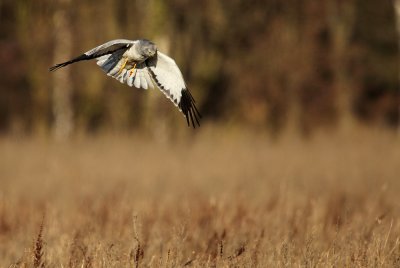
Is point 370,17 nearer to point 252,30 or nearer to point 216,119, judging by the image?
point 252,30

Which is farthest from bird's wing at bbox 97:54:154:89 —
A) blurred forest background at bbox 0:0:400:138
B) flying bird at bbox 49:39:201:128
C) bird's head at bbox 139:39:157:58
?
blurred forest background at bbox 0:0:400:138

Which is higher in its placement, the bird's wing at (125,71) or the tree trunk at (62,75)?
the bird's wing at (125,71)

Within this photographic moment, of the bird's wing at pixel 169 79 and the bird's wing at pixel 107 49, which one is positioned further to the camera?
the bird's wing at pixel 169 79

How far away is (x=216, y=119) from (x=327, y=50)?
3.66 m

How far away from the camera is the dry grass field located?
548 centimetres

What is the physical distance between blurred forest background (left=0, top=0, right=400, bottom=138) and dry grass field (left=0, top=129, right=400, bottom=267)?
116 inches

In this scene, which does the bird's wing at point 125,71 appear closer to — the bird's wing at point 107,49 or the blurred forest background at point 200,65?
the bird's wing at point 107,49

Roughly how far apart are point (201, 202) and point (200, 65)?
9.45 metres

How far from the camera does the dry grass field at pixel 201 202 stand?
5480 millimetres

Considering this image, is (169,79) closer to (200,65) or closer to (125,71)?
(125,71)

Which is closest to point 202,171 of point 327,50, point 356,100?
point 327,50

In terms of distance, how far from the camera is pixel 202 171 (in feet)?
34.9

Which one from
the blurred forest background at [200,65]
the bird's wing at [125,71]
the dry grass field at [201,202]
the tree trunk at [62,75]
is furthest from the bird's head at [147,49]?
the tree trunk at [62,75]

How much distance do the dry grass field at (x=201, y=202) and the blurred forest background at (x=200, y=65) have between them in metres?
2.93
